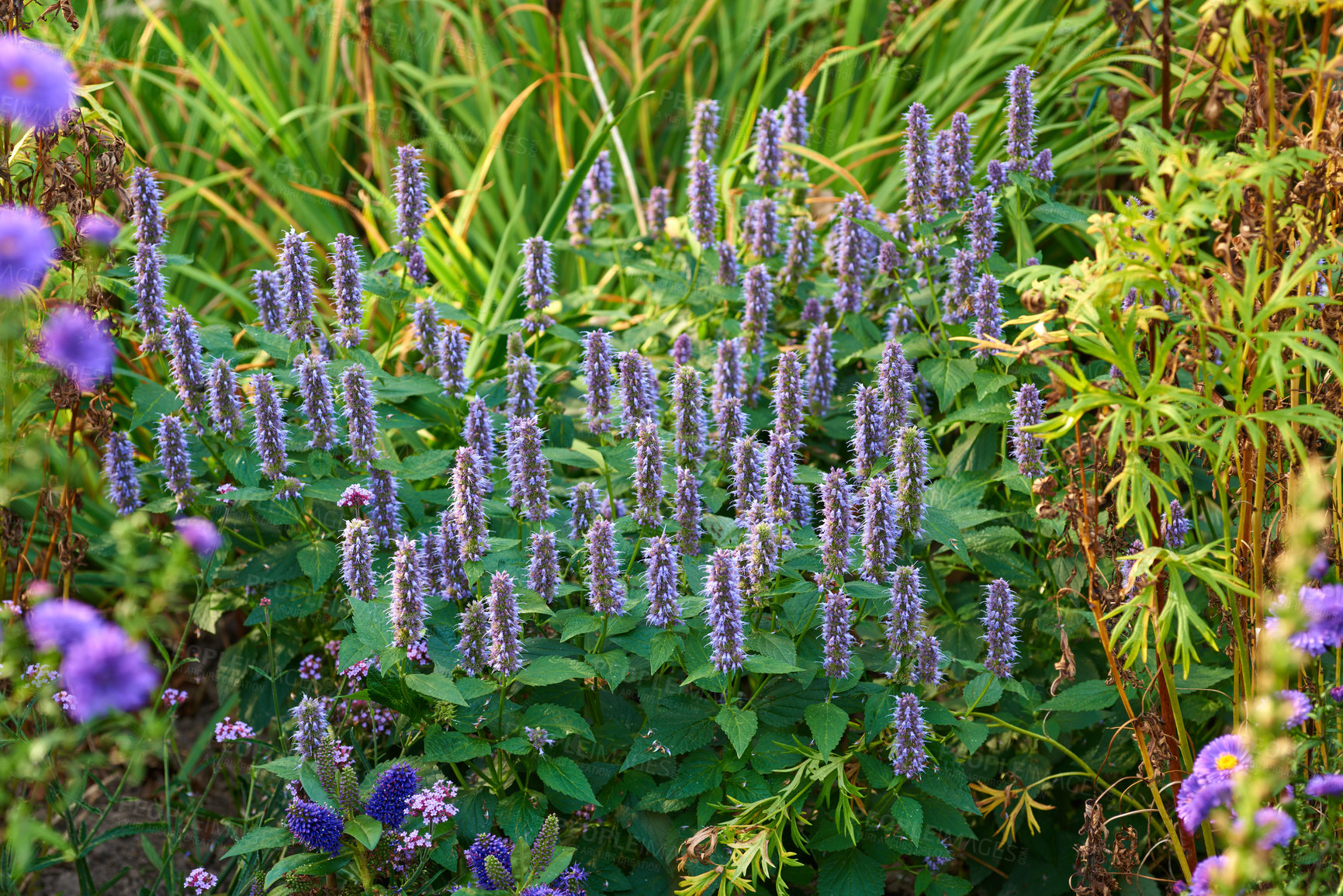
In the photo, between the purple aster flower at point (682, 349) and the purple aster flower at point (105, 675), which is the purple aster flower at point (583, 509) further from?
the purple aster flower at point (105, 675)

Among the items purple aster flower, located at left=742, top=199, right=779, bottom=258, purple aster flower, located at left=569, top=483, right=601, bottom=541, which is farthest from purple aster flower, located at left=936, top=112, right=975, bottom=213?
purple aster flower, located at left=569, top=483, right=601, bottom=541

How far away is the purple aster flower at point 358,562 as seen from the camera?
2.57 meters

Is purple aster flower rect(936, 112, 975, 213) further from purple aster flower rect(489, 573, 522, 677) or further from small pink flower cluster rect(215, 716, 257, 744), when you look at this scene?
small pink flower cluster rect(215, 716, 257, 744)

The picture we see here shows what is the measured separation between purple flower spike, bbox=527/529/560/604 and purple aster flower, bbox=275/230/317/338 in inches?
41.1

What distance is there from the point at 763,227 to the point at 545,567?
1.65 m

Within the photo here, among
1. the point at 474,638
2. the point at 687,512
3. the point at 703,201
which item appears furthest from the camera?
the point at 703,201

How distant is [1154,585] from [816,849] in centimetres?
96

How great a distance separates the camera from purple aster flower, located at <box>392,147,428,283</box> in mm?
3426

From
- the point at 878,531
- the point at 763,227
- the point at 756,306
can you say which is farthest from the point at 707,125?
the point at 878,531

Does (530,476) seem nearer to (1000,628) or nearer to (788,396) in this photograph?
(788,396)

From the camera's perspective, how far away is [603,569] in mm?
2512

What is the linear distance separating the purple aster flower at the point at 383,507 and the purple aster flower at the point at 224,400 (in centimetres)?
40

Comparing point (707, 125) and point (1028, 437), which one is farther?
point (707, 125)

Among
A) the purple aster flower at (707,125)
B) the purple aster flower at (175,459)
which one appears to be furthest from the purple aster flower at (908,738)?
the purple aster flower at (707,125)
